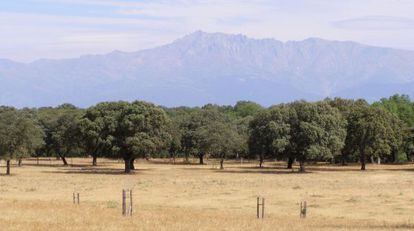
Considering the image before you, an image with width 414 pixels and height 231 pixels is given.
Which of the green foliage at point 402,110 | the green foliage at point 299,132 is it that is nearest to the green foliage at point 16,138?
the green foliage at point 299,132

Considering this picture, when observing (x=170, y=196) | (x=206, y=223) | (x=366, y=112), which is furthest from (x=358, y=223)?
(x=366, y=112)

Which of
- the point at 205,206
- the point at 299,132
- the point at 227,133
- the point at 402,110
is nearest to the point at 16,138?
the point at 227,133

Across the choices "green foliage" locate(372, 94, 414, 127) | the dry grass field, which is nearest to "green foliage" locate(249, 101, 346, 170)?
the dry grass field

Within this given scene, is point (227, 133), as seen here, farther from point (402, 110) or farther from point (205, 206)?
point (205, 206)

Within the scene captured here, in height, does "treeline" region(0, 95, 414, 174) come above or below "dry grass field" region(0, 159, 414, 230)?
above

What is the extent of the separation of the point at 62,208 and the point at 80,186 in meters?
29.9

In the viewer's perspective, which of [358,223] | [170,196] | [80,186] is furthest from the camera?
[80,186]

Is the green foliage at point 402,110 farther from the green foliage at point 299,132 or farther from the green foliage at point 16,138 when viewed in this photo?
the green foliage at point 16,138

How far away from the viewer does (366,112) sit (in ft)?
373

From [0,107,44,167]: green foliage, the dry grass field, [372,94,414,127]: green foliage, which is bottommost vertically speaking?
the dry grass field

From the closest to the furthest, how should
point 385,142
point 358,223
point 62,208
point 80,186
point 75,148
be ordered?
1. point 358,223
2. point 62,208
3. point 80,186
4. point 385,142
5. point 75,148

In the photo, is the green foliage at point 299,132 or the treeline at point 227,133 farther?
the green foliage at point 299,132

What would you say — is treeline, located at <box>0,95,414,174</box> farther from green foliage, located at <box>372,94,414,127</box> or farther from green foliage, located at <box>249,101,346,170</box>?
green foliage, located at <box>372,94,414,127</box>

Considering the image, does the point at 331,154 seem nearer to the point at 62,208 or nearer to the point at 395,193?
the point at 395,193
